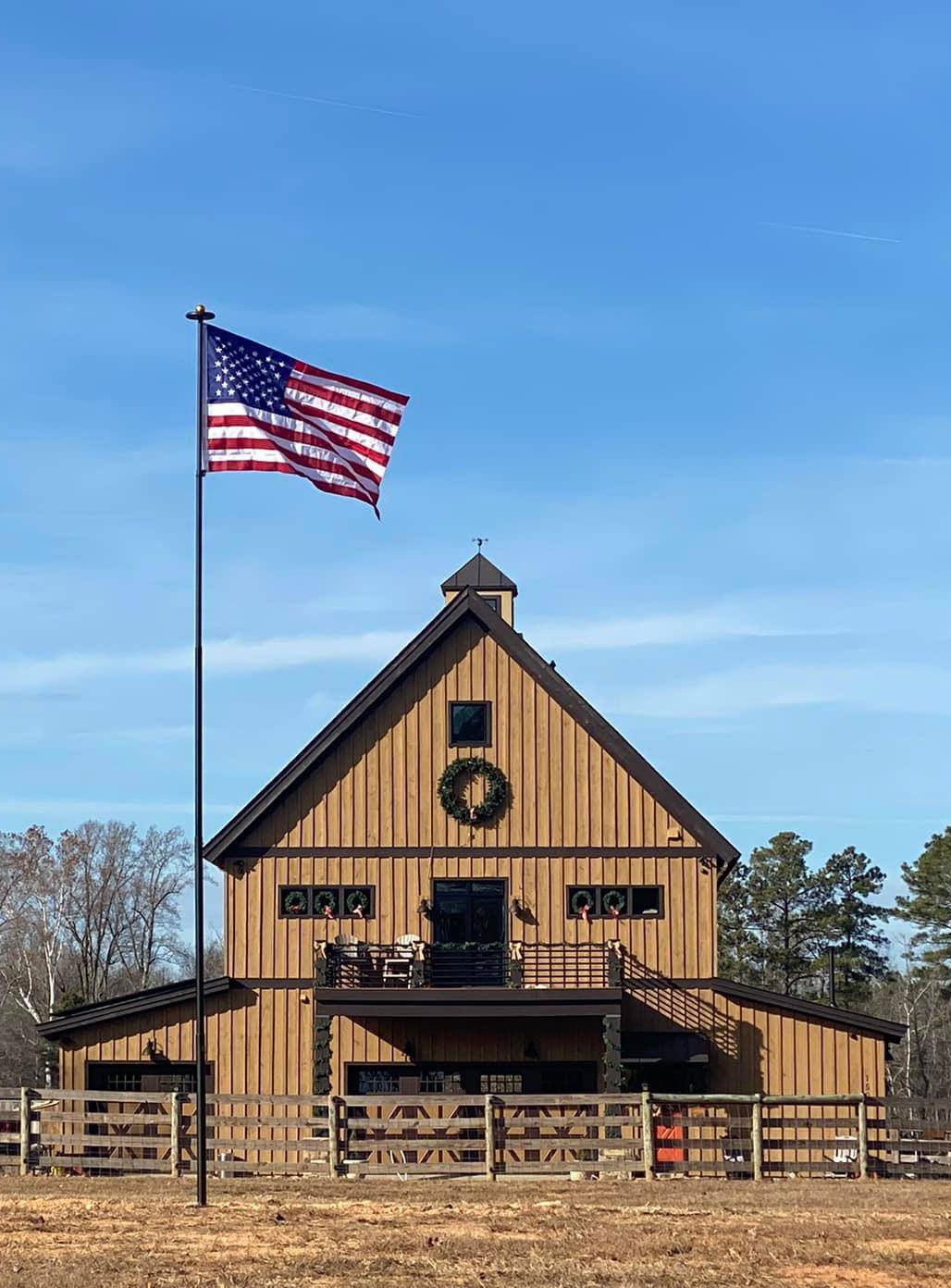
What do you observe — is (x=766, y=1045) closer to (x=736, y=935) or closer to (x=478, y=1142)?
(x=478, y=1142)

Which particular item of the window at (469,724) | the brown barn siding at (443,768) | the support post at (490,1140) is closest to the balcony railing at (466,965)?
the brown barn siding at (443,768)

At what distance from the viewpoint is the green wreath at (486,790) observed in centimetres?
4131

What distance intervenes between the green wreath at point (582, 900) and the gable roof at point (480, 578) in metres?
9.08

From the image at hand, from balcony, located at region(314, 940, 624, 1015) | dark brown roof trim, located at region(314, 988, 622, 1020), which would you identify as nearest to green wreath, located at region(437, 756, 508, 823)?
balcony, located at region(314, 940, 624, 1015)

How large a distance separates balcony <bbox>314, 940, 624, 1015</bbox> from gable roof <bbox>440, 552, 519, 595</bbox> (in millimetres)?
10071

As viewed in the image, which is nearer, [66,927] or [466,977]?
[466,977]

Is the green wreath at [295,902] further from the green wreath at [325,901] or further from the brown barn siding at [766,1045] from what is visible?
the brown barn siding at [766,1045]

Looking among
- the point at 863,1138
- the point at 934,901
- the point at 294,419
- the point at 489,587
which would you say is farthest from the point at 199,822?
the point at 934,901

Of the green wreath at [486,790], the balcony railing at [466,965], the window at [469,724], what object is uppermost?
the window at [469,724]

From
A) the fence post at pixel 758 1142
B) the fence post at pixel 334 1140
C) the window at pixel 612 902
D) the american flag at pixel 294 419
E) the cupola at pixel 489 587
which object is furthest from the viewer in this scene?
the cupola at pixel 489 587

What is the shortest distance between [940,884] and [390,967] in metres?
47.4

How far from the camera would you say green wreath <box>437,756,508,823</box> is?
1626 inches

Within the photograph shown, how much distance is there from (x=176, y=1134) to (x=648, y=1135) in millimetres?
7691

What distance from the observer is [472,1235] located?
22109 millimetres
